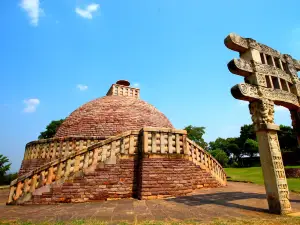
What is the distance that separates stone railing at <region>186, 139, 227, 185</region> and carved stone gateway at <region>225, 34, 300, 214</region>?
126 inches

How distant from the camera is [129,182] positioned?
21.3 feet

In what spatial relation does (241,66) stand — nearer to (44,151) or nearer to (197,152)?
(197,152)

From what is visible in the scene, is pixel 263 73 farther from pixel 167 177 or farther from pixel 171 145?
pixel 167 177

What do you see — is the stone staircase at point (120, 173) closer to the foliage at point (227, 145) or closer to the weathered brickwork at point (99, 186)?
the weathered brickwork at point (99, 186)

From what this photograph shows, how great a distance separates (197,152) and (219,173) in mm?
1919

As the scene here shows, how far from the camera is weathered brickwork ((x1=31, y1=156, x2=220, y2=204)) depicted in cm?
580

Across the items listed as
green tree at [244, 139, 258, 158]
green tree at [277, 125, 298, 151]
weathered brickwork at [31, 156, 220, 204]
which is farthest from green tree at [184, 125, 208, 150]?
weathered brickwork at [31, 156, 220, 204]

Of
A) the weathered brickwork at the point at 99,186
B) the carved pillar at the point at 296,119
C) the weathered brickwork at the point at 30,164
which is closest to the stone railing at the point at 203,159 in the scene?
the weathered brickwork at the point at 99,186

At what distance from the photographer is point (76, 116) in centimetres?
1168

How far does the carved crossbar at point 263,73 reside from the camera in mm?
4789

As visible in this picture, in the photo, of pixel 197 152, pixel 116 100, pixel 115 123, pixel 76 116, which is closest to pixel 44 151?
pixel 76 116

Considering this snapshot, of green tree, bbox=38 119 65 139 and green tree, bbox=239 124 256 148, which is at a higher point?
green tree, bbox=239 124 256 148

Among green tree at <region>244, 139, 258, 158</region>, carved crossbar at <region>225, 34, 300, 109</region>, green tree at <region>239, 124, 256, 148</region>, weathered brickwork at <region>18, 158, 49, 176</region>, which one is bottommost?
weathered brickwork at <region>18, 158, 49, 176</region>

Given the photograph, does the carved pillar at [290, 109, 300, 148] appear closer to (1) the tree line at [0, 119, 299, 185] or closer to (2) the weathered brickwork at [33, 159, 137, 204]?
(2) the weathered brickwork at [33, 159, 137, 204]
